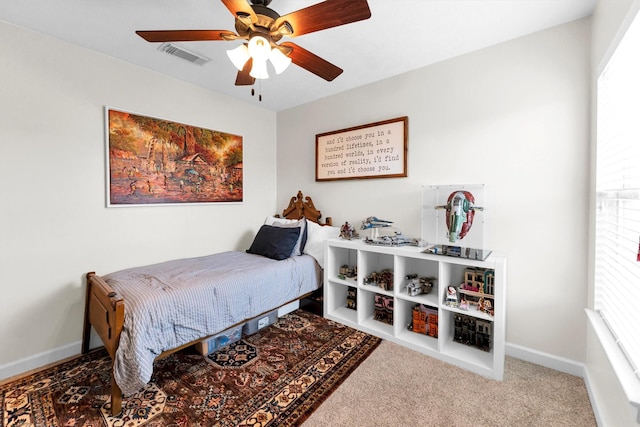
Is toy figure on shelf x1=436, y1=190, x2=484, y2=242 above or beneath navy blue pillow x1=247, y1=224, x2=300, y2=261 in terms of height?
above

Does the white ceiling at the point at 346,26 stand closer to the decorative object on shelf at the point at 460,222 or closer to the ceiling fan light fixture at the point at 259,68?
the ceiling fan light fixture at the point at 259,68

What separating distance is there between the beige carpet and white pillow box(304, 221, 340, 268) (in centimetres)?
118

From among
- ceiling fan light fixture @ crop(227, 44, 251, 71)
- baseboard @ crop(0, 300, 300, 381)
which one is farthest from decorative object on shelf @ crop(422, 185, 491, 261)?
baseboard @ crop(0, 300, 300, 381)

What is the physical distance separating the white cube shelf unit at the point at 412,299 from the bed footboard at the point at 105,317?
67.3 inches

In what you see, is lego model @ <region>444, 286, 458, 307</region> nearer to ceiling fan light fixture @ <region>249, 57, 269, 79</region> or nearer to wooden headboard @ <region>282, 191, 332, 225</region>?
wooden headboard @ <region>282, 191, 332, 225</region>

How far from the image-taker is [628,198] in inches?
52.1

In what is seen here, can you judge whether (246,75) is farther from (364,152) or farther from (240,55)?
(364,152)

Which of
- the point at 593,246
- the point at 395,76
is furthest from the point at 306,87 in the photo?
the point at 593,246

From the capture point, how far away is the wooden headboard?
3.36 m

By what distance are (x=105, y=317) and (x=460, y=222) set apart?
259cm

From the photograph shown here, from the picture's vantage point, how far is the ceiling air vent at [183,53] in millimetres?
2216

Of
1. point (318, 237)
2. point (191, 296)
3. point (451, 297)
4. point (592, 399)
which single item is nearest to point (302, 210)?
point (318, 237)

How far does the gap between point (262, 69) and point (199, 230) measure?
6.63 ft

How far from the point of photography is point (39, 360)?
207 cm
